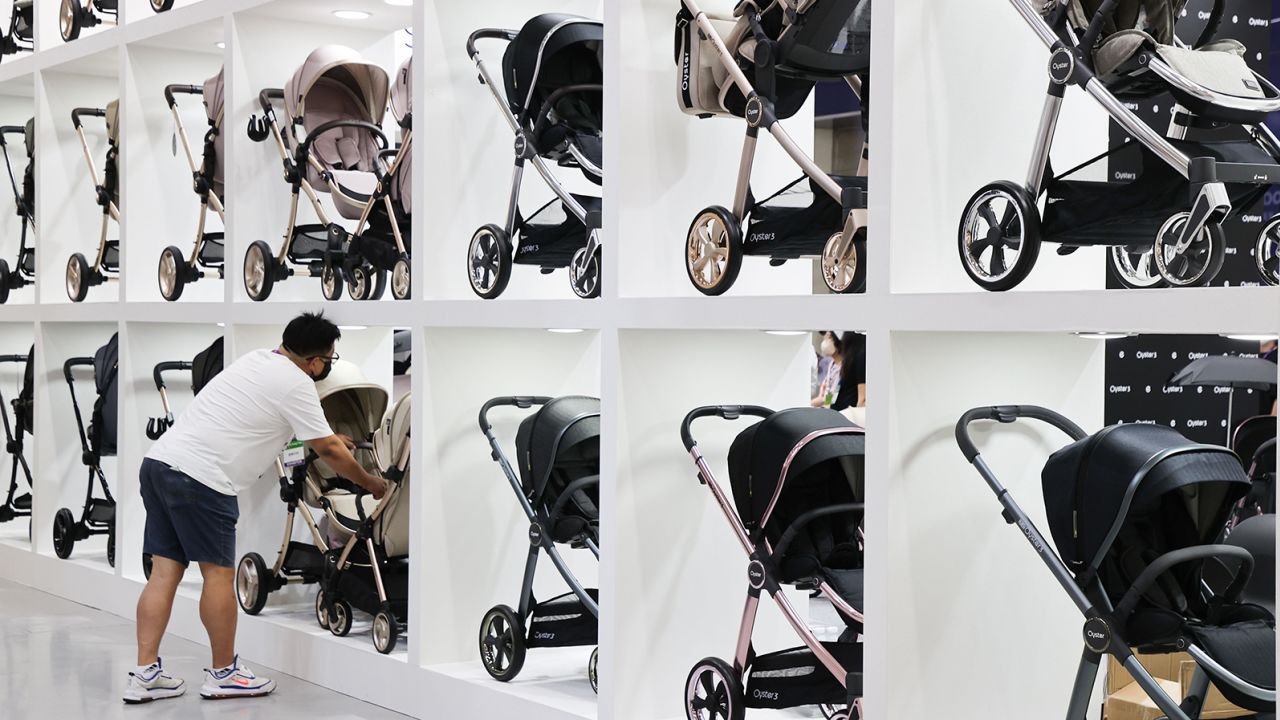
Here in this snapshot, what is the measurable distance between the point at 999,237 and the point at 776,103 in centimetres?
109

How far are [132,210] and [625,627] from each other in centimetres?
361

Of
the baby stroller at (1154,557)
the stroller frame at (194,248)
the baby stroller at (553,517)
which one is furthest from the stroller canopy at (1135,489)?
the stroller frame at (194,248)

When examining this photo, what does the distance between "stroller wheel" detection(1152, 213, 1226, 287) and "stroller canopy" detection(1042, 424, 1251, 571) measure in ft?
1.14

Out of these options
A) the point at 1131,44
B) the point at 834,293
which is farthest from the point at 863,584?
the point at 1131,44

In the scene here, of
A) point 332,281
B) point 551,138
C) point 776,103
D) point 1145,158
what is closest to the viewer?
point 1145,158

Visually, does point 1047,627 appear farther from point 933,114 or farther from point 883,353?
point 933,114

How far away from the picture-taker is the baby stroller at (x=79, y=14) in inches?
289

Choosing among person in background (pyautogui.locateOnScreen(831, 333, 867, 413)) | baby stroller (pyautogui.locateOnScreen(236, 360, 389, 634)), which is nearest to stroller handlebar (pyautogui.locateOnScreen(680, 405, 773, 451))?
baby stroller (pyautogui.locateOnScreen(236, 360, 389, 634))

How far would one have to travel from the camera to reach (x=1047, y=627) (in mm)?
3879

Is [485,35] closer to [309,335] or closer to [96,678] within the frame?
[309,335]

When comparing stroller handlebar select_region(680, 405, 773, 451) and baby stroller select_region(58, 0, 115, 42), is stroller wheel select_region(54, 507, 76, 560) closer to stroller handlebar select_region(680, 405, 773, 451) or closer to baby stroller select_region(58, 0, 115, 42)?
baby stroller select_region(58, 0, 115, 42)

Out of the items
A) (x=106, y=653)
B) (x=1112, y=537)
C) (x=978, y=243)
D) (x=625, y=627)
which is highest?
(x=978, y=243)

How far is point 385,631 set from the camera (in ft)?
17.1

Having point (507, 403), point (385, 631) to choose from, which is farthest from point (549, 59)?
point (385, 631)
